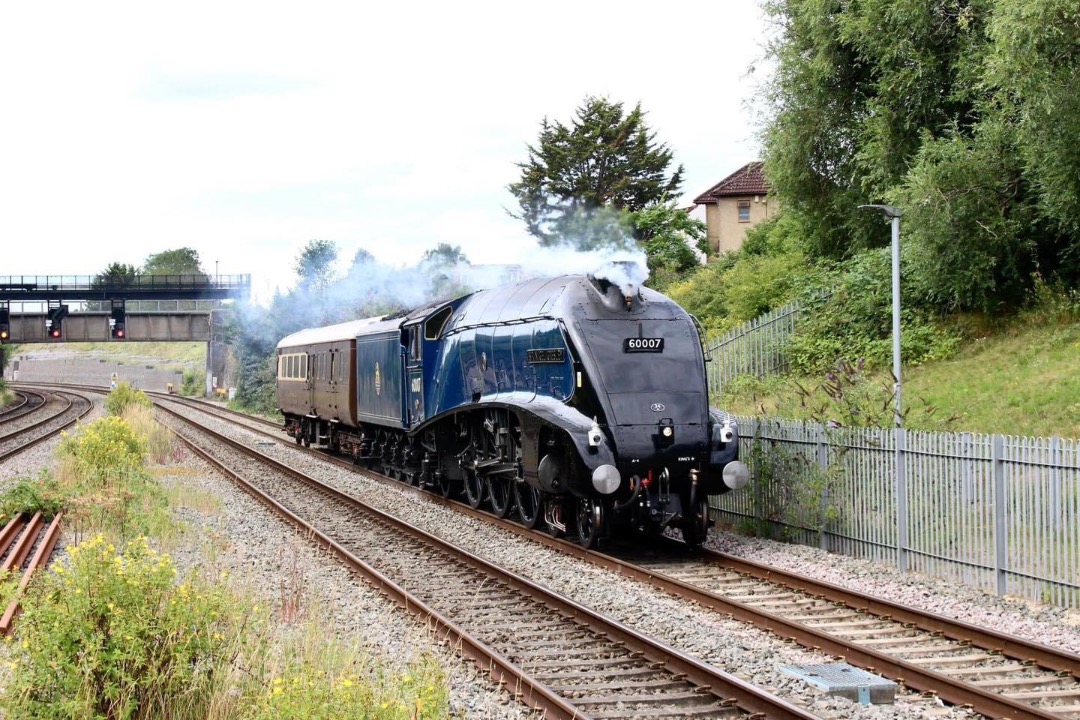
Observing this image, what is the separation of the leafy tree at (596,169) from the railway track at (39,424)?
20.8 meters

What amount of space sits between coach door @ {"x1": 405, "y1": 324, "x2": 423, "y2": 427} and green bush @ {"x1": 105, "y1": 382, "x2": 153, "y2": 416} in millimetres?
16854

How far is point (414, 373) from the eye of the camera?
18938mm

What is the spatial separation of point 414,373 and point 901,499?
987 centimetres

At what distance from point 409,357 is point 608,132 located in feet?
99.3

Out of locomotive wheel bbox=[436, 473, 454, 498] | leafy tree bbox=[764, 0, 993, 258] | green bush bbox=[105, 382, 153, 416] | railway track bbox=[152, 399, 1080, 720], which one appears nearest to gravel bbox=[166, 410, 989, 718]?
railway track bbox=[152, 399, 1080, 720]

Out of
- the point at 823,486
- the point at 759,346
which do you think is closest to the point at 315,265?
the point at 759,346

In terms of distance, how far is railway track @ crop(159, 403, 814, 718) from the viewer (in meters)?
7.02

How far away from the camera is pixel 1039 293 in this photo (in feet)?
67.8

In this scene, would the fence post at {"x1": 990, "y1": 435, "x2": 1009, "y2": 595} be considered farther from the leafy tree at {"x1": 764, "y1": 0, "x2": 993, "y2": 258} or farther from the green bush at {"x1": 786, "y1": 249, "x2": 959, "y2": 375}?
the leafy tree at {"x1": 764, "y1": 0, "x2": 993, "y2": 258}

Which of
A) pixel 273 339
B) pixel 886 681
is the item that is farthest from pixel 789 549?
pixel 273 339

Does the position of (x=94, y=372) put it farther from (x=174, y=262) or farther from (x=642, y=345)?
(x=642, y=345)

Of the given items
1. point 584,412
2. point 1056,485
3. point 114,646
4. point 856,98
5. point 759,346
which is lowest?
point 114,646

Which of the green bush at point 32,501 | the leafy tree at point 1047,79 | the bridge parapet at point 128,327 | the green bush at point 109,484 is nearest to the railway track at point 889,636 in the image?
the green bush at point 109,484

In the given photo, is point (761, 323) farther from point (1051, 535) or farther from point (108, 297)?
point (108, 297)
